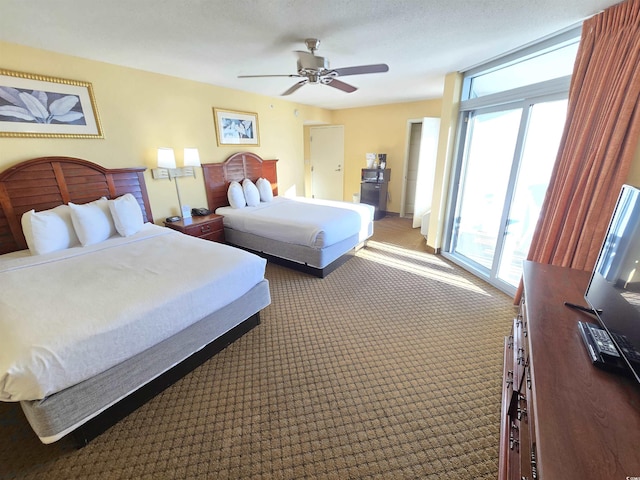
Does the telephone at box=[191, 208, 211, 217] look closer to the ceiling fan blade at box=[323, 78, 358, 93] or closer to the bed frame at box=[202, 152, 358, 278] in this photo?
the bed frame at box=[202, 152, 358, 278]

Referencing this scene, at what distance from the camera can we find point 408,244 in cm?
436

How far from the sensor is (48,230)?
2295 mm

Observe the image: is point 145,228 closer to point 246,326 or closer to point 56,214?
point 56,214

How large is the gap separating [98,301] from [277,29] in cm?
232

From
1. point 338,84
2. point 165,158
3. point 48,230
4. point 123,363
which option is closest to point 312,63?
point 338,84

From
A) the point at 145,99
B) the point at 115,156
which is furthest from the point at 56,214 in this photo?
the point at 145,99

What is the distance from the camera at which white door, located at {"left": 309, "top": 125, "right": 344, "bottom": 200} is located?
6.47 metres

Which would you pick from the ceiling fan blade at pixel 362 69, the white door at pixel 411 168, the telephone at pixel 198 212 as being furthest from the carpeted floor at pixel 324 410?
the white door at pixel 411 168

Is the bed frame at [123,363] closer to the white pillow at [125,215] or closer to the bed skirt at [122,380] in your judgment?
the bed skirt at [122,380]

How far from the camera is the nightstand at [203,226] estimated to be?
3344mm

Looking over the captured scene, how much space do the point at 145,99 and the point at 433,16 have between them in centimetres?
313

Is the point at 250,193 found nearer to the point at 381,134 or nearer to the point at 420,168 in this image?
the point at 420,168

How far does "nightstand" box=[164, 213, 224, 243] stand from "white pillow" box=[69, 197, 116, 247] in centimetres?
71

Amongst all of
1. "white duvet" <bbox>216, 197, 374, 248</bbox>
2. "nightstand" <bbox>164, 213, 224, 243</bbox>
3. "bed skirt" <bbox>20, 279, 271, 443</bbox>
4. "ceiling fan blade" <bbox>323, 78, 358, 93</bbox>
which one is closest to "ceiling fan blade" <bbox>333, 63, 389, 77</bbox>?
"ceiling fan blade" <bbox>323, 78, 358, 93</bbox>
